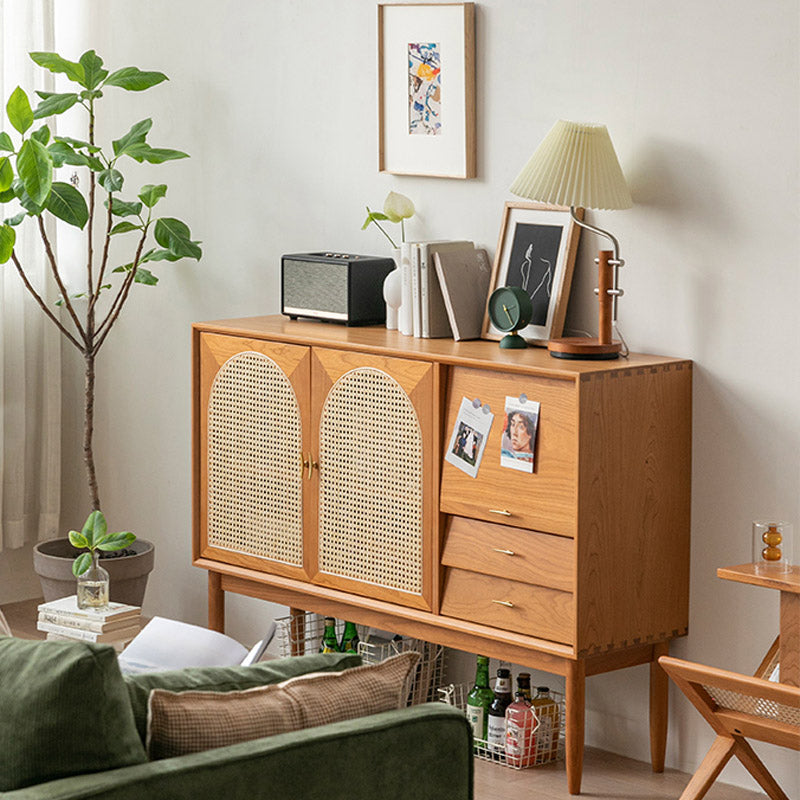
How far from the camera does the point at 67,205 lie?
15.1ft

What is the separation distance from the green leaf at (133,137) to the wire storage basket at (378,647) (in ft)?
5.18

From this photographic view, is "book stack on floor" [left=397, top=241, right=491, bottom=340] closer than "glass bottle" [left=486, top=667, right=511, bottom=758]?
No

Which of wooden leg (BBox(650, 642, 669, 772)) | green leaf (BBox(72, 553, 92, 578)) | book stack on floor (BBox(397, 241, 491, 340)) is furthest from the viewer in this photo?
green leaf (BBox(72, 553, 92, 578))

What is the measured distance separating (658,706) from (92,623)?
5.45ft

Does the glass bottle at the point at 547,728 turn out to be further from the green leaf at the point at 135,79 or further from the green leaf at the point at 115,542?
the green leaf at the point at 135,79

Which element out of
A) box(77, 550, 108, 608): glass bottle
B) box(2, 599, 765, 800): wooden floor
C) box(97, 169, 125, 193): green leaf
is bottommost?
box(2, 599, 765, 800): wooden floor

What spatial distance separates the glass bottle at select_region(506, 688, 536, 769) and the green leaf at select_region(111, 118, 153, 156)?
7.05 feet

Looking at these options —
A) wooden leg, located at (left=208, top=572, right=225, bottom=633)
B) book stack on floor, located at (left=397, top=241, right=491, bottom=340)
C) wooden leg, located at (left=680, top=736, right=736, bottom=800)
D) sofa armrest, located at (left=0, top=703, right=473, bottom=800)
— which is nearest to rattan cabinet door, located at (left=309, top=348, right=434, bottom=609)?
book stack on floor, located at (left=397, top=241, right=491, bottom=340)

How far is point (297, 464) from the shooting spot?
411cm

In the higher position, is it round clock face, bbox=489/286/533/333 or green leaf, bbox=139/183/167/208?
green leaf, bbox=139/183/167/208

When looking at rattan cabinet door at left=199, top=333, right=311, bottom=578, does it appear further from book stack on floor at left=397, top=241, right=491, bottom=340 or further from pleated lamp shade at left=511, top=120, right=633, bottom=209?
pleated lamp shade at left=511, top=120, right=633, bottom=209

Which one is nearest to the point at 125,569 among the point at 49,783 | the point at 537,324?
the point at 537,324

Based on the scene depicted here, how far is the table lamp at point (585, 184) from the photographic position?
3.62 m

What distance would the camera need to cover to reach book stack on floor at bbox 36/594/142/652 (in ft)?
14.0
